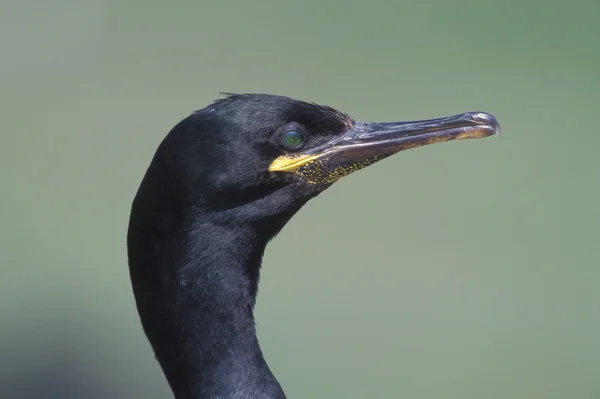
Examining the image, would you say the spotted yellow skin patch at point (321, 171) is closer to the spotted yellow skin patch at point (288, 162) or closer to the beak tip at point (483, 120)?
the spotted yellow skin patch at point (288, 162)

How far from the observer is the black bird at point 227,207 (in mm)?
986

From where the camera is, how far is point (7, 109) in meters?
1.79

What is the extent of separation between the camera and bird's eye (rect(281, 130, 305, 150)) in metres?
1.02

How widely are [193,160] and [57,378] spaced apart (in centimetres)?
106

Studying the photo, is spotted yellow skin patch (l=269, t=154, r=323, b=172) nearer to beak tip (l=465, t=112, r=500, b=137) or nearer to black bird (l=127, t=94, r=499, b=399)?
black bird (l=127, t=94, r=499, b=399)

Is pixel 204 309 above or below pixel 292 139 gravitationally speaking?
Answer: below

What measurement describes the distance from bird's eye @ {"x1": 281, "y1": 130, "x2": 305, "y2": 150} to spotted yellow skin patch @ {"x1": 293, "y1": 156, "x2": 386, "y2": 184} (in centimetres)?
3

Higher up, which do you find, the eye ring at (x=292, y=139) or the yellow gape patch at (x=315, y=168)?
the eye ring at (x=292, y=139)

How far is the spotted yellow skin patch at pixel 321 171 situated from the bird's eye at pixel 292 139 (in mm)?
31

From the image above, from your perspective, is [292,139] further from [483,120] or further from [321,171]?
[483,120]

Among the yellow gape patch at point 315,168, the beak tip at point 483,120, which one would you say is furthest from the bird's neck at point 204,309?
the beak tip at point 483,120

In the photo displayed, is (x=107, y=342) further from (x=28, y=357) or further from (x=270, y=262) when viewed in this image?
(x=270, y=262)

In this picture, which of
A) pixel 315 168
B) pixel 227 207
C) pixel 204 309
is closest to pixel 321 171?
pixel 315 168

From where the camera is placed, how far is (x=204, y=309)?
1036mm
